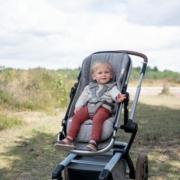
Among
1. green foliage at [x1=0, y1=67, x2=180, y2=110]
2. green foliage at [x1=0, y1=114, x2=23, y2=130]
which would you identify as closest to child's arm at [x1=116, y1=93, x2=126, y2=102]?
green foliage at [x1=0, y1=114, x2=23, y2=130]

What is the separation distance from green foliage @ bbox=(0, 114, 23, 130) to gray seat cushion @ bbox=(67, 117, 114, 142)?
18.0 feet

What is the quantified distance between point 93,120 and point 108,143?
11.5 inches

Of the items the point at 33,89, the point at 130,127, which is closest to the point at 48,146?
the point at 130,127

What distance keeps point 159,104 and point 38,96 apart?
417 centimetres

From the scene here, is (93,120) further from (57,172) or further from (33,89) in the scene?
(33,89)

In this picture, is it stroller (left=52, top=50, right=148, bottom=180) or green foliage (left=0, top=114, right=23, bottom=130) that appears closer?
stroller (left=52, top=50, right=148, bottom=180)

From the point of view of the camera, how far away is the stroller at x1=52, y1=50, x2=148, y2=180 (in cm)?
490

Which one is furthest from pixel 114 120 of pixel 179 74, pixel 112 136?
pixel 179 74

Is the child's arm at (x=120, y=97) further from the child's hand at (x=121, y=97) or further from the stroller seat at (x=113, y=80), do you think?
the stroller seat at (x=113, y=80)

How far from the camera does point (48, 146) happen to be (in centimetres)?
825

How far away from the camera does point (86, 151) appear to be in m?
4.82

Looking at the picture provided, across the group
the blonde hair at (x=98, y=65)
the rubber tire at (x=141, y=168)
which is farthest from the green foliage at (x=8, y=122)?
the rubber tire at (x=141, y=168)

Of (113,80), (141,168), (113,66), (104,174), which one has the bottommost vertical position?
(141,168)

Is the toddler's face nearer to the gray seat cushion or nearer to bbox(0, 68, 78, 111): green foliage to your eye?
the gray seat cushion
